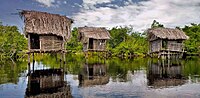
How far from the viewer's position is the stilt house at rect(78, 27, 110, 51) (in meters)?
43.2

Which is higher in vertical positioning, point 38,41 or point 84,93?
point 38,41

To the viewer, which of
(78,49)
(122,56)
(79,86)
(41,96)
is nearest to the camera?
(41,96)

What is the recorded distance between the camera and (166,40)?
42219 mm

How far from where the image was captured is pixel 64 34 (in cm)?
3048

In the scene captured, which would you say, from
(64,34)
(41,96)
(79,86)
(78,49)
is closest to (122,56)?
(78,49)

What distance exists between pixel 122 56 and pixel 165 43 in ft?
27.7

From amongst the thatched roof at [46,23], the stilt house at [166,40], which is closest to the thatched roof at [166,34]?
the stilt house at [166,40]

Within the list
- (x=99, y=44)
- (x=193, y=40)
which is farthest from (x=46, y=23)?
(x=193, y=40)

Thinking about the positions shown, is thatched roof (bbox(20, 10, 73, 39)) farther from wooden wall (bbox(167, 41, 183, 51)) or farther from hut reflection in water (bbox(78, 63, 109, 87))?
wooden wall (bbox(167, 41, 183, 51))

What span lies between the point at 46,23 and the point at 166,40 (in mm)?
20480

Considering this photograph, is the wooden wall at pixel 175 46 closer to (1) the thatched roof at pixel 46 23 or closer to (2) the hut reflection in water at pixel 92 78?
(1) the thatched roof at pixel 46 23

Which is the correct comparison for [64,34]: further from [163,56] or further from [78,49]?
[78,49]

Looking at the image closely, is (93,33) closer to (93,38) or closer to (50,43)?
(93,38)

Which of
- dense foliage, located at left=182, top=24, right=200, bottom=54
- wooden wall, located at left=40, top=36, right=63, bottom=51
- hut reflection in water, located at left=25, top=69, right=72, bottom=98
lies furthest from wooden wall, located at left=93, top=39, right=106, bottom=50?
hut reflection in water, located at left=25, top=69, right=72, bottom=98
